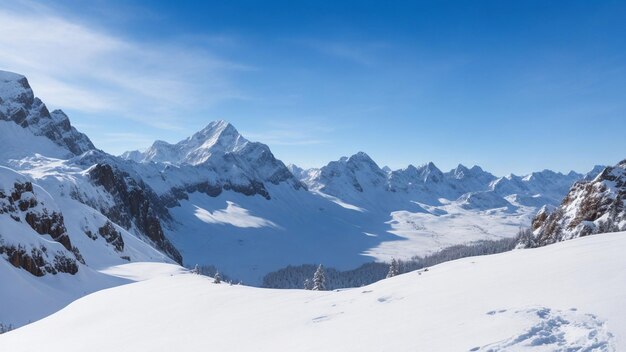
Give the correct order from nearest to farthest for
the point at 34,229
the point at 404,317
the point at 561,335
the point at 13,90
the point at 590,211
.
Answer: the point at 561,335 < the point at 404,317 < the point at 34,229 < the point at 590,211 < the point at 13,90

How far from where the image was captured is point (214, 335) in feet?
46.2

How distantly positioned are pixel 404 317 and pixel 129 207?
15156 cm

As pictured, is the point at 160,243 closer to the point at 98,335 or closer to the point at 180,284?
the point at 180,284

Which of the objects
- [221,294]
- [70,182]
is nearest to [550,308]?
[221,294]

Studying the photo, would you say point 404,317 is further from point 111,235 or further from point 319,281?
point 111,235

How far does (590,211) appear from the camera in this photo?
7119 cm

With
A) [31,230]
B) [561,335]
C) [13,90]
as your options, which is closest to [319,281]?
[561,335]

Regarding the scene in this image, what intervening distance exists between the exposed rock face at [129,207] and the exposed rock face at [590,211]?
369 feet

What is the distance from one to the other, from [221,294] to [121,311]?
4.94 m

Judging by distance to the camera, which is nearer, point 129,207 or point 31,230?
point 31,230

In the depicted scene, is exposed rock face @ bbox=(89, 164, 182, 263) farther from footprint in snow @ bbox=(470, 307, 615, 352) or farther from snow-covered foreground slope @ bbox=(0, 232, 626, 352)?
footprint in snow @ bbox=(470, 307, 615, 352)

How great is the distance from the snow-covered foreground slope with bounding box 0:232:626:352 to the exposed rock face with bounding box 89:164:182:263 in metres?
114

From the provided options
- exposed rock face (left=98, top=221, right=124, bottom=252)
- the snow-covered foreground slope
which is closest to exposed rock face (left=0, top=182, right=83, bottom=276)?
exposed rock face (left=98, top=221, right=124, bottom=252)

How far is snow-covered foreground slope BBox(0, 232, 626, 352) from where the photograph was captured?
9297 mm
